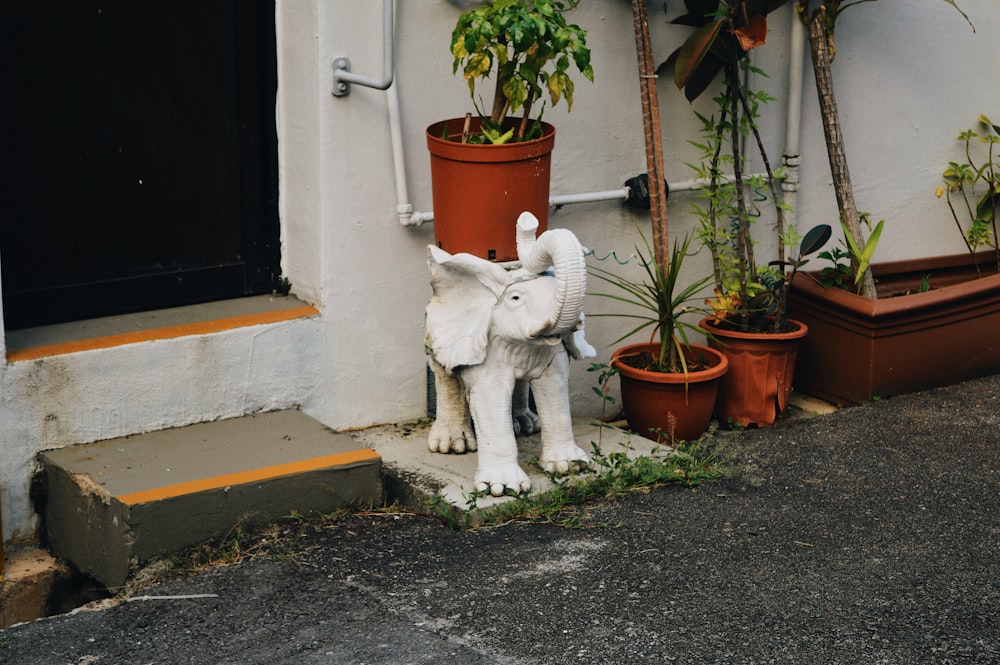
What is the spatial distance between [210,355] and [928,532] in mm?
2582

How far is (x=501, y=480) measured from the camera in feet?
15.3

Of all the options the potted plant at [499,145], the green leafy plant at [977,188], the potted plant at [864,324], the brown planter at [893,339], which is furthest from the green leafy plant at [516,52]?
the green leafy plant at [977,188]

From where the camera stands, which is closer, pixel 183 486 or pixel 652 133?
pixel 183 486

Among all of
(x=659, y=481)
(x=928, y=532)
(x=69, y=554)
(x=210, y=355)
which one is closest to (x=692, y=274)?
(x=659, y=481)

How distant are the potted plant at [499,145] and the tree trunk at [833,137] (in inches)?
61.7

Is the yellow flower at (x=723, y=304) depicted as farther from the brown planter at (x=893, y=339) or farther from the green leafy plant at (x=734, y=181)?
the brown planter at (x=893, y=339)

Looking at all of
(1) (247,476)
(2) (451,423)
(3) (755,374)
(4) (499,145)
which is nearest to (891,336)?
(3) (755,374)

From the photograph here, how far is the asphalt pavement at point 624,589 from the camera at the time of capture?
3.72 meters

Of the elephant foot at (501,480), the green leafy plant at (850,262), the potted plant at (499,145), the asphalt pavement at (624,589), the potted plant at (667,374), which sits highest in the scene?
the potted plant at (499,145)

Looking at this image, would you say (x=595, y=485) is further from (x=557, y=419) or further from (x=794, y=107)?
(x=794, y=107)

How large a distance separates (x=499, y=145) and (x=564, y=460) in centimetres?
→ 113

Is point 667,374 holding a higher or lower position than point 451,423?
higher

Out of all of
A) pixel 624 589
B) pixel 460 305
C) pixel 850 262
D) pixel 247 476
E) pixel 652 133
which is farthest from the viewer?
pixel 850 262

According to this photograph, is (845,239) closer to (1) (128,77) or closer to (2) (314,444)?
(2) (314,444)
